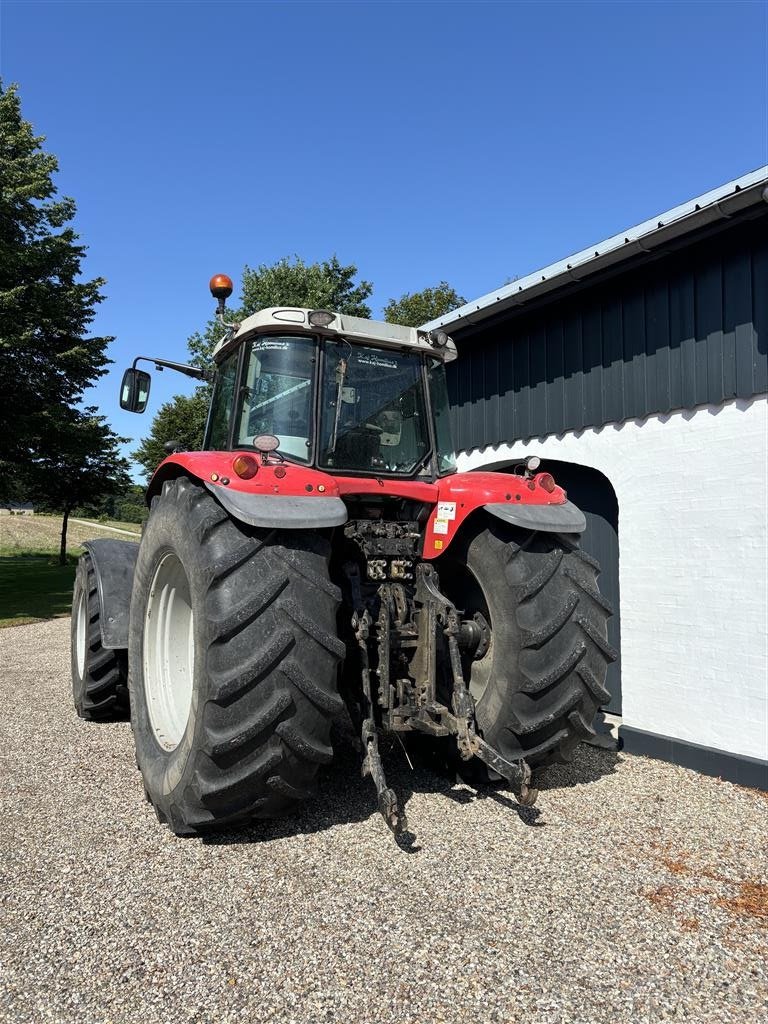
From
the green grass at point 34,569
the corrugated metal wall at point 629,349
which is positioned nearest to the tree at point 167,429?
the green grass at point 34,569

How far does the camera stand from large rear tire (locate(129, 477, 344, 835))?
2764 mm

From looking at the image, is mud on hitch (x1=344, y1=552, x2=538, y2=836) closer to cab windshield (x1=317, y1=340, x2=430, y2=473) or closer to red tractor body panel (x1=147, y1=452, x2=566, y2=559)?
red tractor body panel (x1=147, y1=452, x2=566, y2=559)

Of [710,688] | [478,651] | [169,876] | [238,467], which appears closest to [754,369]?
[710,688]

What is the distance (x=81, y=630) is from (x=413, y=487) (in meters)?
3.39

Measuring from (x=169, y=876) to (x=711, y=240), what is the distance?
5.03m

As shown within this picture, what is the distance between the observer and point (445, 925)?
2.50m

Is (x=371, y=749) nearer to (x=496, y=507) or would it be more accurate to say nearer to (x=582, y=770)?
(x=496, y=507)

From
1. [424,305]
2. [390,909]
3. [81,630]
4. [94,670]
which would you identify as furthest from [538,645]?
[424,305]

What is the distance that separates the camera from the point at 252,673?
9.03 ft

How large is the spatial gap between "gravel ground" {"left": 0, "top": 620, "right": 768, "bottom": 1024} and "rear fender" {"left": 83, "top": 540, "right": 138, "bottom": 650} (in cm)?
89

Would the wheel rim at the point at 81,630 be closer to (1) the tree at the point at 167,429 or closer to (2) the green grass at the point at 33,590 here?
(2) the green grass at the point at 33,590

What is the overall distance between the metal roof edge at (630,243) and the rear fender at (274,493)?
1.98 m

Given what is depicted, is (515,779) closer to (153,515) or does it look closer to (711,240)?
(153,515)

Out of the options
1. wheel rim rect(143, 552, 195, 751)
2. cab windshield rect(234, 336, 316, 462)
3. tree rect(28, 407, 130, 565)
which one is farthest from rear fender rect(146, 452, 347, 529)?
tree rect(28, 407, 130, 565)
